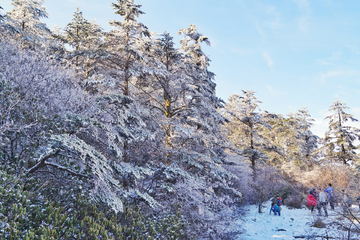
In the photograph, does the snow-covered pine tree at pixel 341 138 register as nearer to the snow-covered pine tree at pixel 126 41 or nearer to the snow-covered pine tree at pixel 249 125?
the snow-covered pine tree at pixel 249 125

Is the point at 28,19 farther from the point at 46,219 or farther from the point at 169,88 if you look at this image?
the point at 46,219

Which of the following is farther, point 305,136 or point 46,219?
point 305,136

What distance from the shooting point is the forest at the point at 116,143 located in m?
5.37

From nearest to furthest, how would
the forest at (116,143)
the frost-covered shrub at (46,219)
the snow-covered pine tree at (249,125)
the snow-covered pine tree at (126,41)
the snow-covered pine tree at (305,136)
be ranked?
the frost-covered shrub at (46,219) → the forest at (116,143) → the snow-covered pine tree at (126,41) → the snow-covered pine tree at (249,125) → the snow-covered pine tree at (305,136)

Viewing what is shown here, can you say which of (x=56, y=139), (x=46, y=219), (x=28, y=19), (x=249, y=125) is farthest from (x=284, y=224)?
(x=28, y=19)

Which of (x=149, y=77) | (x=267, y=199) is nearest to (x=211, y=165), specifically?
(x=149, y=77)

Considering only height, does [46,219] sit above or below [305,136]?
below

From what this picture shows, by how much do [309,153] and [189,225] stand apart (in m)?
26.4

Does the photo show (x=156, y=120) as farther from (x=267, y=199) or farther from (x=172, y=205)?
(x=267, y=199)

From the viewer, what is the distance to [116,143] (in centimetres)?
919

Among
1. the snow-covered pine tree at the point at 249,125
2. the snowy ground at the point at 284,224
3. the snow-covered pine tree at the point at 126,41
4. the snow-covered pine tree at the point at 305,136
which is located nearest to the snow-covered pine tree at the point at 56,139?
the snow-covered pine tree at the point at 126,41

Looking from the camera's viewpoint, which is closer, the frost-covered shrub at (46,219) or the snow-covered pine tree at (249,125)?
the frost-covered shrub at (46,219)

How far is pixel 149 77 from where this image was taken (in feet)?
42.9

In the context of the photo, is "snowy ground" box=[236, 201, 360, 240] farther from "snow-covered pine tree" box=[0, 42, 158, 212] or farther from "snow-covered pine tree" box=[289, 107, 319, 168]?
"snow-covered pine tree" box=[289, 107, 319, 168]
